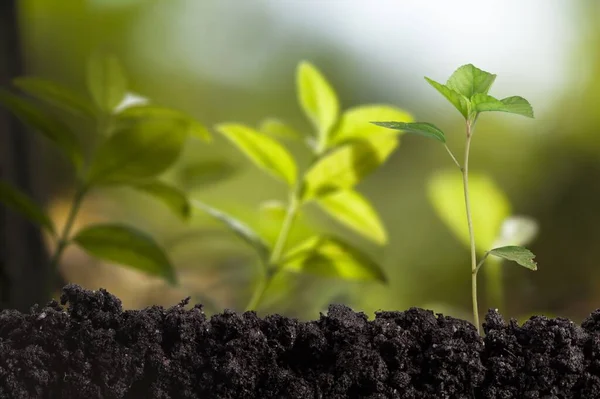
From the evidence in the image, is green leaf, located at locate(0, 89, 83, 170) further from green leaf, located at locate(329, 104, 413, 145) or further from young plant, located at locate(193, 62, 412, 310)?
green leaf, located at locate(329, 104, 413, 145)

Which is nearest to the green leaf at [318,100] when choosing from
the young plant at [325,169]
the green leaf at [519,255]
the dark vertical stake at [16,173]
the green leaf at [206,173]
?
the young plant at [325,169]

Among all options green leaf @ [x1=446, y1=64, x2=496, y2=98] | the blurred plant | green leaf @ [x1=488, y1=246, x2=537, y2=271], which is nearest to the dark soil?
green leaf @ [x1=488, y1=246, x2=537, y2=271]

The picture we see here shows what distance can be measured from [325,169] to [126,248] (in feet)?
0.69

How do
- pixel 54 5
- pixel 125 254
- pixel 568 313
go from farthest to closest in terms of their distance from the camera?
pixel 54 5 → pixel 568 313 → pixel 125 254

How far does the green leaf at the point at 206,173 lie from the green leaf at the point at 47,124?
0.77 feet

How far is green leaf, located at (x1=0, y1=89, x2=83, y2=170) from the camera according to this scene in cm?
59

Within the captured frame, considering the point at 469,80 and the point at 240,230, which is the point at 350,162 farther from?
the point at 469,80

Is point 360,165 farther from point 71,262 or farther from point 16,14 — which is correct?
point 71,262

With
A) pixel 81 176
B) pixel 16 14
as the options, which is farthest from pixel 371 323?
pixel 16 14

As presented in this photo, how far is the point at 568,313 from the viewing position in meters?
1.30

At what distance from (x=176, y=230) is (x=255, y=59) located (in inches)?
31.0

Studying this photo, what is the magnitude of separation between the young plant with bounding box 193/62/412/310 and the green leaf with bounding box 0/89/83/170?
134 mm

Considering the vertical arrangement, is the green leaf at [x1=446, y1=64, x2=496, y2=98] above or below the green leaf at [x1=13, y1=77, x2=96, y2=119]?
below

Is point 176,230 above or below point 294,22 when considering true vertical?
below
